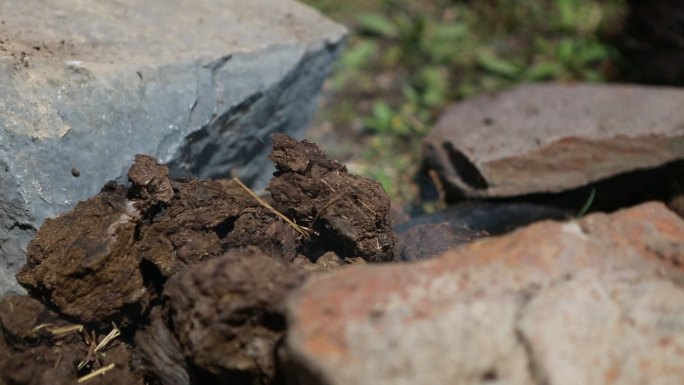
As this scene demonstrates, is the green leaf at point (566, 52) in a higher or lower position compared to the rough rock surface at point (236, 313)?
lower

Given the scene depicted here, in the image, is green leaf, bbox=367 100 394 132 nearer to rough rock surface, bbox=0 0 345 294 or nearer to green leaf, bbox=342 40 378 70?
green leaf, bbox=342 40 378 70

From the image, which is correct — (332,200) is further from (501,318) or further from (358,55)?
(358,55)

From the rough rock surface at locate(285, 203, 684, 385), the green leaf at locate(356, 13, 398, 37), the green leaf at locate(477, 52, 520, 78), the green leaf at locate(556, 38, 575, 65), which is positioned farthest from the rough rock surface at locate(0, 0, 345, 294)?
the green leaf at locate(556, 38, 575, 65)

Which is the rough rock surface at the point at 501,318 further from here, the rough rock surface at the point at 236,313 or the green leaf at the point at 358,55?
the green leaf at the point at 358,55

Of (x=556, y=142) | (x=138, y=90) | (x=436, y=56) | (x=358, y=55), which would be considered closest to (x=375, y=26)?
(x=358, y=55)

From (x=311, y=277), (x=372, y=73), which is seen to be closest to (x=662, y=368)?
(x=311, y=277)

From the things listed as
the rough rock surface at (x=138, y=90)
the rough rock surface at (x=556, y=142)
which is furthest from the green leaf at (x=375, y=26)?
the rough rock surface at (x=138, y=90)

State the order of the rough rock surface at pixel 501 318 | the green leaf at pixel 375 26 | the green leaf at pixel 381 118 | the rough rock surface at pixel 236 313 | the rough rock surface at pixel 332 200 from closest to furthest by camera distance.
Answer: the rough rock surface at pixel 501 318 → the rough rock surface at pixel 236 313 → the rough rock surface at pixel 332 200 → the green leaf at pixel 381 118 → the green leaf at pixel 375 26

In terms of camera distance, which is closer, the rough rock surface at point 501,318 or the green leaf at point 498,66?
the rough rock surface at point 501,318
